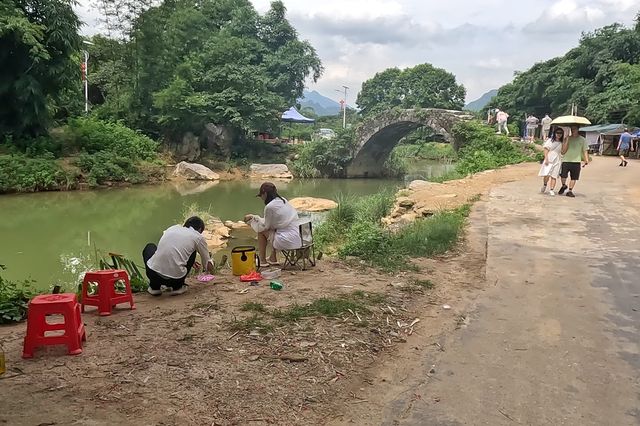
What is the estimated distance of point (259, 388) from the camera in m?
2.78

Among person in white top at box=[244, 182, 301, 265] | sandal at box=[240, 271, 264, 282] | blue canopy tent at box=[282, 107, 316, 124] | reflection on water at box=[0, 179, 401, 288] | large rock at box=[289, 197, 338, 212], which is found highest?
blue canopy tent at box=[282, 107, 316, 124]

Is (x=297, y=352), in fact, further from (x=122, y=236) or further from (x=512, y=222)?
(x=122, y=236)

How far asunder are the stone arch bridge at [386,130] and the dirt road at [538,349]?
57.3 feet

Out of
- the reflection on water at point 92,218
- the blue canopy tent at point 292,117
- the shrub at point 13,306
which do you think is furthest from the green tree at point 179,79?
the shrub at point 13,306

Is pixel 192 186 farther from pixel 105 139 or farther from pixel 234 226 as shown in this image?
pixel 234 226

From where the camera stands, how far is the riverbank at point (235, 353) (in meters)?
2.58

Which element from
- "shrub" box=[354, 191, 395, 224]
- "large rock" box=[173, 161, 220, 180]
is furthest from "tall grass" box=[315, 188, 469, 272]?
"large rock" box=[173, 161, 220, 180]

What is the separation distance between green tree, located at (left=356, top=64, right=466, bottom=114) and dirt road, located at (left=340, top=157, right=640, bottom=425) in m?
38.5

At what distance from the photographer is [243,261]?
5.18 m

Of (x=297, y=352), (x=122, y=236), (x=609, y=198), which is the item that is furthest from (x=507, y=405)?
(x=122, y=236)

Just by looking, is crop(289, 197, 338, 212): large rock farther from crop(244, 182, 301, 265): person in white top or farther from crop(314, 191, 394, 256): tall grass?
crop(244, 182, 301, 265): person in white top

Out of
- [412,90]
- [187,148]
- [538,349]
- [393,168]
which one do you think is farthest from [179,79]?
[412,90]

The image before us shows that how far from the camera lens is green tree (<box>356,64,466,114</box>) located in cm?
4578

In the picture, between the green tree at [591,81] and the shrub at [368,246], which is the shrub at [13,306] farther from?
the green tree at [591,81]
